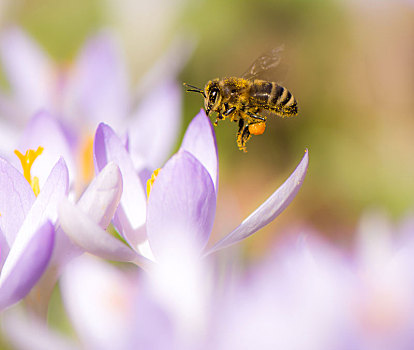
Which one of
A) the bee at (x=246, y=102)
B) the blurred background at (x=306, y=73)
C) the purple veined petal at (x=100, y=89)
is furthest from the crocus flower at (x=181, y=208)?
the blurred background at (x=306, y=73)

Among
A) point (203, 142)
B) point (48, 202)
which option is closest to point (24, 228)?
point (48, 202)

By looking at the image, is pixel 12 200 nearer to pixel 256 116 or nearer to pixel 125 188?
pixel 125 188

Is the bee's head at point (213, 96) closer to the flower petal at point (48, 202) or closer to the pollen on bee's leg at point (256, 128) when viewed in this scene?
the pollen on bee's leg at point (256, 128)

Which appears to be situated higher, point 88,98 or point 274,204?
point 88,98

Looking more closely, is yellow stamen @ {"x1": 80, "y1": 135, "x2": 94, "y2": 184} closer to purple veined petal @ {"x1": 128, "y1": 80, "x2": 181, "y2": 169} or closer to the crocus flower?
purple veined petal @ {"x1": 128, "y1": 80, "x2": 181, "y2": 169}

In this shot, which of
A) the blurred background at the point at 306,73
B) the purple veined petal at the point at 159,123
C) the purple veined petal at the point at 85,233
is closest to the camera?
the purple veined petal at the point at 85,233

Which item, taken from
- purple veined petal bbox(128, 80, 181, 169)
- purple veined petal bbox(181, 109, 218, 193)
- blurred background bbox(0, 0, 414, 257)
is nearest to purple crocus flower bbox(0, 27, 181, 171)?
purple veined petal bbox(128, 80, 181, 169)
